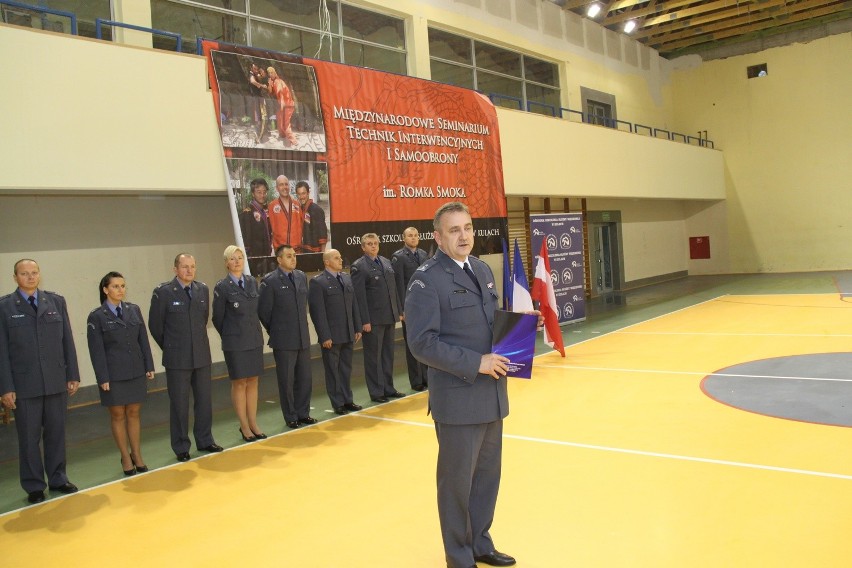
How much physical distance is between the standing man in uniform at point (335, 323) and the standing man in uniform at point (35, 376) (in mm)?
2346

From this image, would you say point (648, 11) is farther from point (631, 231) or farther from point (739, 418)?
point (739, 418)

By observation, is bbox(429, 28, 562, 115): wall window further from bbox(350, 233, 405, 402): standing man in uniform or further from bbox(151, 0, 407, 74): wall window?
bbox(350, 233, 405, 402): standing man in uniform

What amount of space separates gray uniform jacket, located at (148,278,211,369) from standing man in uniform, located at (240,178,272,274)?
197 cm

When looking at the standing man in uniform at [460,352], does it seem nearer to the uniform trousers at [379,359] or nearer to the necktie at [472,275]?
the necktie at [472,275]

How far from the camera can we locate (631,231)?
19.3 metres

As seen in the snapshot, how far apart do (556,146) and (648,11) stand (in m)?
6.68

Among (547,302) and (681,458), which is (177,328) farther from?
(547,302)

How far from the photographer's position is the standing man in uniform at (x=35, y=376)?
471 cm

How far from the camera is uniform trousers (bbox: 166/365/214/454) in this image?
215 inches

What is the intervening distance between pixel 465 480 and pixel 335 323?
4004 mm

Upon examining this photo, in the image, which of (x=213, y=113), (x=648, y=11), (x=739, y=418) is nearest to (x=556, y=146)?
(x=648, y=11)

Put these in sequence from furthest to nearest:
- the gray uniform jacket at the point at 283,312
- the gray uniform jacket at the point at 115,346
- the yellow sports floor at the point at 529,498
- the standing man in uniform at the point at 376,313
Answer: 1. the standing man in uniform at the point at 376,313
2. the gray uniform jacket at the point at 283,312
3. the gray uniform jacket at the point at 115,346
4. the yellow sports floor at the point at 529,498

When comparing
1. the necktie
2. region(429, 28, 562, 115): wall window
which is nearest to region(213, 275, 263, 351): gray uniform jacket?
the necktie

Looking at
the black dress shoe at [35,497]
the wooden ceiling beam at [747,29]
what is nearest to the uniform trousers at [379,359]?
the black dress shoe at [35,497]
